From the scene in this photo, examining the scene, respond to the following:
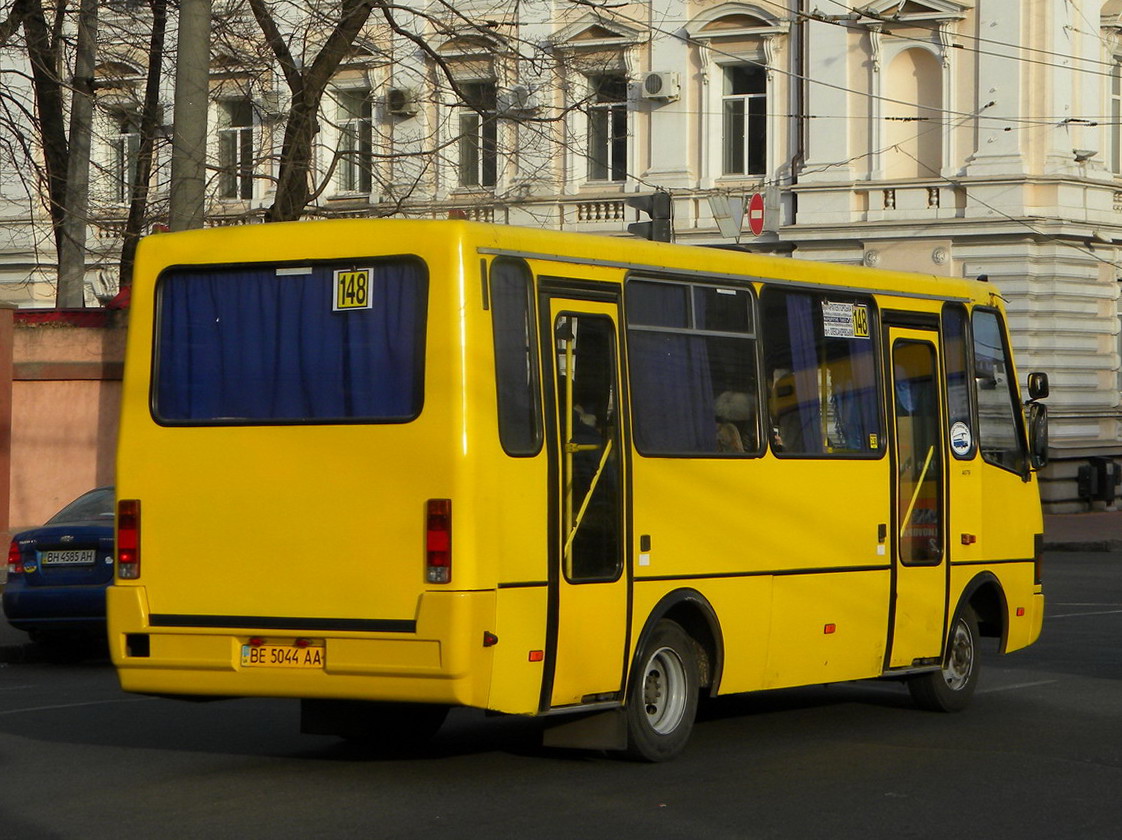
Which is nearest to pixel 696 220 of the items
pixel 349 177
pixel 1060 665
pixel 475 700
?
pixel 349 177

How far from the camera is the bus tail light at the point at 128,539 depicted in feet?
31.7

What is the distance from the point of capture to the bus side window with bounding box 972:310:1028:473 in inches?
504

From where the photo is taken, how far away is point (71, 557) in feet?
52.1

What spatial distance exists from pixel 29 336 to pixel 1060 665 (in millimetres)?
17082

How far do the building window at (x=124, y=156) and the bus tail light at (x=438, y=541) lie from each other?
52.3 feet

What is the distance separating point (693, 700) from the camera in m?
10.2

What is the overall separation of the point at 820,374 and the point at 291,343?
334 cm

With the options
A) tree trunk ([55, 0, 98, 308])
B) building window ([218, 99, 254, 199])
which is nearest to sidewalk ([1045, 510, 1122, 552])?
building window ([218, 99, 254, 199])

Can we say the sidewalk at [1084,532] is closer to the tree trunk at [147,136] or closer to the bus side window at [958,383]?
the tree trunk at [147,136]

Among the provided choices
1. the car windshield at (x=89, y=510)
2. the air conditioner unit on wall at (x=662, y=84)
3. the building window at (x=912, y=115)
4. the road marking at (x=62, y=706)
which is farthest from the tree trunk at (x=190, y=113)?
the building window at (x=912, y=115)

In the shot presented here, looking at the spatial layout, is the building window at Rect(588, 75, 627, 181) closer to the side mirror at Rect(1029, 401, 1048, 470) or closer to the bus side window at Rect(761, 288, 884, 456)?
the side mirror at Rect(1029, 401, 1048, 470)

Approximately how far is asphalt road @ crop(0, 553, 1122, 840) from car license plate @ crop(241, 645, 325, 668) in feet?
1.91

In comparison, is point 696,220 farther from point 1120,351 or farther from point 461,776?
point 461,776

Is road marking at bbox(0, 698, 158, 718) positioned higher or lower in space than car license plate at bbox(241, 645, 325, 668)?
lower
